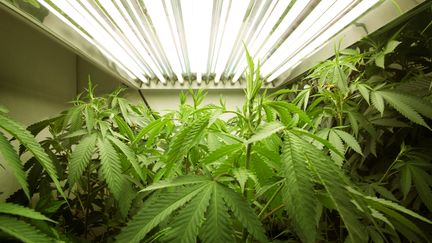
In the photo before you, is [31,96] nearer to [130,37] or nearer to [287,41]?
[130,37]

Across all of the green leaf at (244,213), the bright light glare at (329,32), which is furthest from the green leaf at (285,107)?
the bright light glare at (329,32)

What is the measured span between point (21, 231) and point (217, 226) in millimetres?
299

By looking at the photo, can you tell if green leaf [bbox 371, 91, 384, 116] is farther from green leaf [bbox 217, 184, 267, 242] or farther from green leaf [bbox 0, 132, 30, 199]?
green leaf [bbox 0, 132, 30, 199]

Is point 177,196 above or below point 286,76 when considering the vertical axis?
below

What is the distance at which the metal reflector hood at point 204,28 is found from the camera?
798 millimetres

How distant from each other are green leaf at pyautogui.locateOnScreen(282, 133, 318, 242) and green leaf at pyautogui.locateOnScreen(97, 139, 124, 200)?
39 cm

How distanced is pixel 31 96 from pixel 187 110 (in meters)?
0.94

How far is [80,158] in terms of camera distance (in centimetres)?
58

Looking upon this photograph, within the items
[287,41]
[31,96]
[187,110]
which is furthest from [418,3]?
[31,96]

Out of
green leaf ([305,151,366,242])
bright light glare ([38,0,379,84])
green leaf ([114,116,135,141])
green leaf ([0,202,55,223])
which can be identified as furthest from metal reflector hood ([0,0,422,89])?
green leaf ([0,202,55,223])

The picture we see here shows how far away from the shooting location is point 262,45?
1.12 metres

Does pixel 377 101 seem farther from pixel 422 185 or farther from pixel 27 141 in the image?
pixel 27 141

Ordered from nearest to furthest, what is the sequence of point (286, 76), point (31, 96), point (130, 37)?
point (130, 37), point (31, 96), point (286, 76)

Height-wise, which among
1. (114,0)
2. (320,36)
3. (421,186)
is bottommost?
(421,186)
